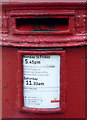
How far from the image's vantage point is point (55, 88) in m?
2.29

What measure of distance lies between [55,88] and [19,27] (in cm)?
67

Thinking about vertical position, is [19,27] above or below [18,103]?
above

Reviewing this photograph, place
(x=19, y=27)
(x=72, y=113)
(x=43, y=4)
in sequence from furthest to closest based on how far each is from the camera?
(x=72, y=113) < (x=19, y=27) < (x=43, y=4)

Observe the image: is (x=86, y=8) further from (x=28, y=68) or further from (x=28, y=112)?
(x=28, y=112)

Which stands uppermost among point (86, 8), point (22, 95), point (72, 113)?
point (86, 8)

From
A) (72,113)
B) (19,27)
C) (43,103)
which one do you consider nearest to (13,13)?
(19,27)

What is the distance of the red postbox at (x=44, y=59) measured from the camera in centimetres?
212

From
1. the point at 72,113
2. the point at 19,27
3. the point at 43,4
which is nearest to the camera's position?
the point at 43,4

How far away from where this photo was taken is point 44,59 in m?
2.21

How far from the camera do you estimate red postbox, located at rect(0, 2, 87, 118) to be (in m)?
2.12

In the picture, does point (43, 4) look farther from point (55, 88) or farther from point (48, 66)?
point (55, 88)

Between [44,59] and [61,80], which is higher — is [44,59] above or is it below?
above

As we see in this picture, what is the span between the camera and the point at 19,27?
221 centimetres

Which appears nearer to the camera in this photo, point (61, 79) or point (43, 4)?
point (43, 4)
